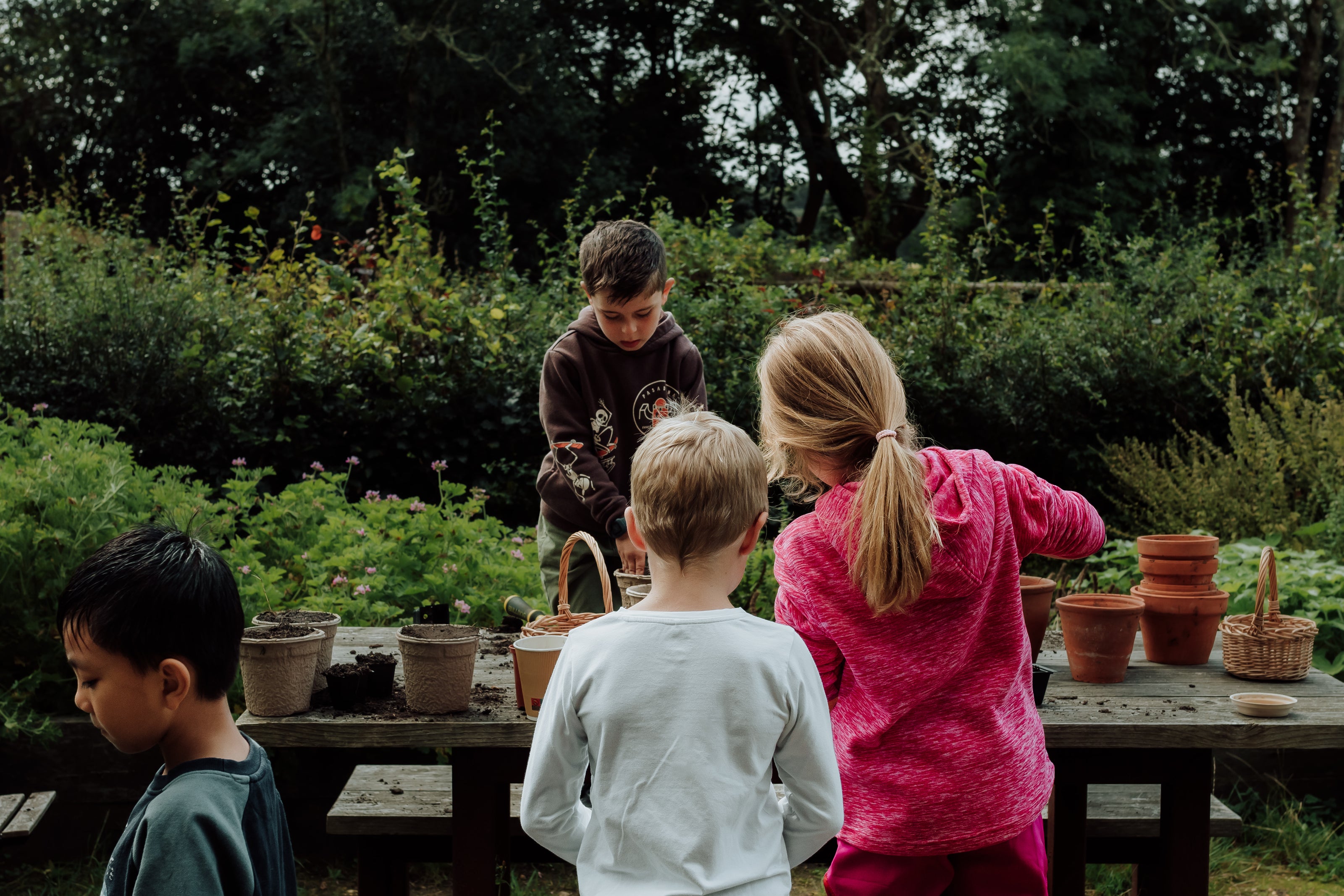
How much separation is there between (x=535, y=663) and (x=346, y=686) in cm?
43

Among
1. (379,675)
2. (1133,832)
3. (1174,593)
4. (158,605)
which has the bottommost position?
(1133,832)

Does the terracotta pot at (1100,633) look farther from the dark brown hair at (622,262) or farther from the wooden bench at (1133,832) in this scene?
the dark brown hair at (622,262)

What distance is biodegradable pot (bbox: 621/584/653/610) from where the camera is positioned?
7.73ft

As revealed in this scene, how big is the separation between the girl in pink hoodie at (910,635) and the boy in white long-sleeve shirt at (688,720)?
308 mm

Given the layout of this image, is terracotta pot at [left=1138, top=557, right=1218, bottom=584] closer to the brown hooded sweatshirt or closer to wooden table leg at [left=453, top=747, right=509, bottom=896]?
the brown hooded sweatshirt

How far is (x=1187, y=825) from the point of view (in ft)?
8.24

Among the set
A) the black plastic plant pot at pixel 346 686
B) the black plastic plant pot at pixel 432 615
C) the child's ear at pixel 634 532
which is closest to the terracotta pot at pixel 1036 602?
the child's ear at pixel 634 532

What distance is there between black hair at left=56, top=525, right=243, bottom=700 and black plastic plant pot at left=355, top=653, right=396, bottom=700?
871mm

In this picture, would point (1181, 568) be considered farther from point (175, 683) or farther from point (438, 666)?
point (175, 683)

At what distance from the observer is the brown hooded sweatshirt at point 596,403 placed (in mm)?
3049

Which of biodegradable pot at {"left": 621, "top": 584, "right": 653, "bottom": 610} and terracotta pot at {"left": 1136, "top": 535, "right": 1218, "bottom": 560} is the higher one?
terracotta pot at {"left": 1136, "top": 535, "right": 1218, "bottom": 560}

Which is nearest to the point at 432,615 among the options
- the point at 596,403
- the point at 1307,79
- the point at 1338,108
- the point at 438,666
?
the point at 438,666

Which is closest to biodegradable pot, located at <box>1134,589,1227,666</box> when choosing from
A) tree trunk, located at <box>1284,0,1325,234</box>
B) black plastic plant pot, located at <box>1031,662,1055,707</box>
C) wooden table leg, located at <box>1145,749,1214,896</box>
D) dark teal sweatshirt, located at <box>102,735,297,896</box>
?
wooden table leg, located at <box>1145,749,1214,896</box>

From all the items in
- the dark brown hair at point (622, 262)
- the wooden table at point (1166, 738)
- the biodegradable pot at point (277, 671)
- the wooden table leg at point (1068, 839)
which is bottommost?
the wooden table leg at point (1068, 839)
